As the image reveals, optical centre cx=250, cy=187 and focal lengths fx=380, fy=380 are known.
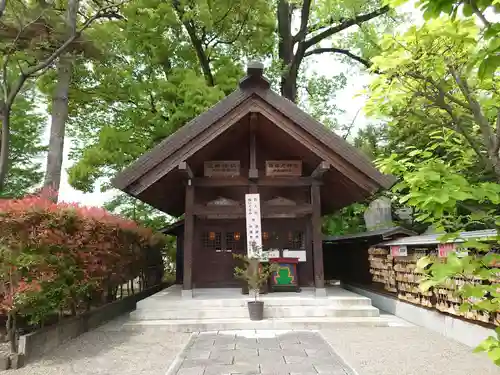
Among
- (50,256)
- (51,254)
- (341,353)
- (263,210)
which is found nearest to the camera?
(341,353)

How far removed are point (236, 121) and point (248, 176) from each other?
1.56 metres

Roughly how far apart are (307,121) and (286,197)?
290cm

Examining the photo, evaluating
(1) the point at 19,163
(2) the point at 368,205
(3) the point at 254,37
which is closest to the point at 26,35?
(3) the point at 254,37

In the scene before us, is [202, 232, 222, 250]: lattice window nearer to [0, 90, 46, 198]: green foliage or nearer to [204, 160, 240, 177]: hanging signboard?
[204, 160, 240, 177]: hanging signboard

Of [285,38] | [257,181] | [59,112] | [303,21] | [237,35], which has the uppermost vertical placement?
[303,21]

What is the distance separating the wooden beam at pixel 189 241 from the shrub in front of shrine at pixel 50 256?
165cm

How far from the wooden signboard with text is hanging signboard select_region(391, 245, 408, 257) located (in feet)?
10.0

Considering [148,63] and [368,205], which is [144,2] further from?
[368,205]

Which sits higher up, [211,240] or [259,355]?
[211,240]

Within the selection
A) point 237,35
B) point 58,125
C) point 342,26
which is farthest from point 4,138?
point 342,26

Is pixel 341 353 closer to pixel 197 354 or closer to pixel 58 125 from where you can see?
pixel 197 354

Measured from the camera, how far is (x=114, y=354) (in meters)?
6.17

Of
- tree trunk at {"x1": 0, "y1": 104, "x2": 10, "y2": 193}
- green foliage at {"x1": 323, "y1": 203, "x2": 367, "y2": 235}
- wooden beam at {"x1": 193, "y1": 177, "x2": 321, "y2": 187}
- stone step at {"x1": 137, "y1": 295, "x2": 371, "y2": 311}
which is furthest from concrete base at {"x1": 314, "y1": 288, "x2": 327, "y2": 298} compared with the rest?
green foliage at {"x1": 323, "y1": 203, "x2": 367, "y2": 235}

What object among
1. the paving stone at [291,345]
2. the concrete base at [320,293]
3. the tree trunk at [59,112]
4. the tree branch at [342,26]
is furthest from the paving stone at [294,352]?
the tree branch at [342,26]
